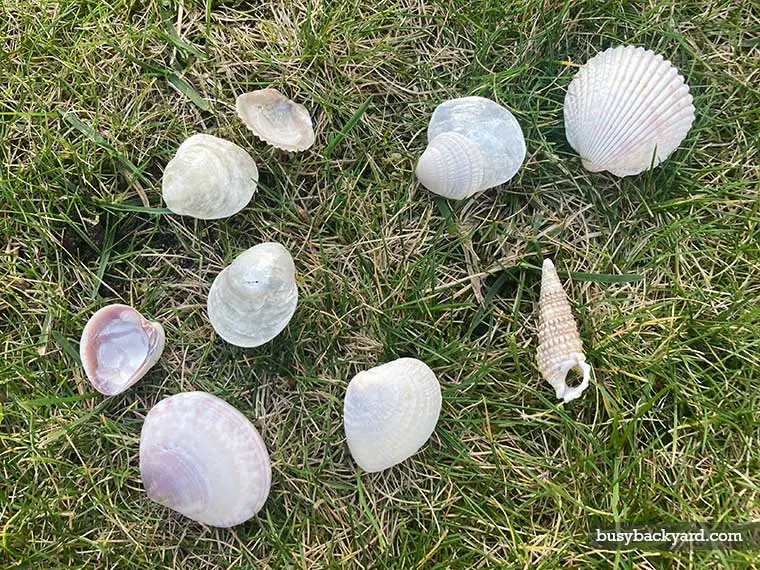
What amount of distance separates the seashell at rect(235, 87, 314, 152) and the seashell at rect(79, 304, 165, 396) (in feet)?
2.26

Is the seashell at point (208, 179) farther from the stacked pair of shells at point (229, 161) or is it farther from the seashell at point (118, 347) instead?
the seashell at point (118, 347)

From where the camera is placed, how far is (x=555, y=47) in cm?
203

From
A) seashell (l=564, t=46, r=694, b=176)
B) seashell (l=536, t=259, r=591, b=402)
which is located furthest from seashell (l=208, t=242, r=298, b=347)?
seashell (l=564, t=46, r=694, b=176)

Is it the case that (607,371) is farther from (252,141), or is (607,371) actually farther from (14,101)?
(14,101)

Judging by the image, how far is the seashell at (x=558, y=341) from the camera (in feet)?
5.98

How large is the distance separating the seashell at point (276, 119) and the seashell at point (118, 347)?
27.1 inches

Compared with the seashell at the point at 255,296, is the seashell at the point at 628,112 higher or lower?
higher

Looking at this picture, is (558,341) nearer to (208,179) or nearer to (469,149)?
(469,149)

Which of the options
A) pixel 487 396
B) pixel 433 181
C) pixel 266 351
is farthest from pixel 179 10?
pixel 487 396

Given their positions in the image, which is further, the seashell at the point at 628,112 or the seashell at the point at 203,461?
the seashell at the point at 628,112

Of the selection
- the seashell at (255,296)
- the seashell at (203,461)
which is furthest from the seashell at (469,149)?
the seashell at (203,461)

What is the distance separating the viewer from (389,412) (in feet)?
Result: 5.77

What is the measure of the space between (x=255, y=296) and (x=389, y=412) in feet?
1.68

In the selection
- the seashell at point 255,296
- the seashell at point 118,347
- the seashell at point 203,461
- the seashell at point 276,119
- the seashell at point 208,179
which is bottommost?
the seashell at point 203,461
